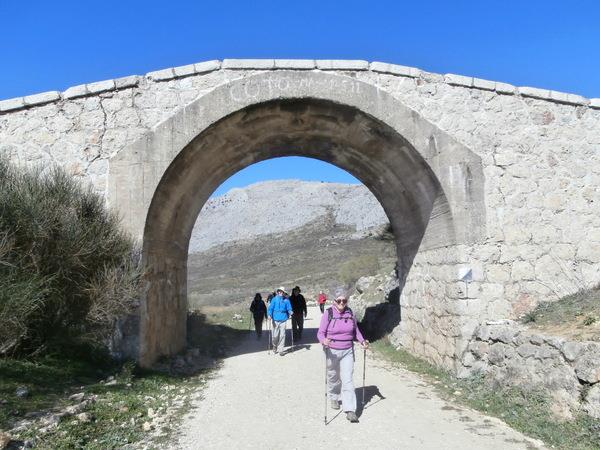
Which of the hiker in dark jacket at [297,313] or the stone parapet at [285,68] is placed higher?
the stone parapet at [285,68]

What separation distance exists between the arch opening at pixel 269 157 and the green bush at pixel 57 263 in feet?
2.75

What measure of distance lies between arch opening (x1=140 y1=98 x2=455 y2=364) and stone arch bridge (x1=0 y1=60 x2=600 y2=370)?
0.18 ft

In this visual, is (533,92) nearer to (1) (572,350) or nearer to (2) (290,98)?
(2) (290,98)

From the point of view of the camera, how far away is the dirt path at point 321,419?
4945 mm

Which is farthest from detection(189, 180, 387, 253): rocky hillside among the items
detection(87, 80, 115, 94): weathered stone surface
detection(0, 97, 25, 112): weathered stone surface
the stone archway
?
detection(0, 97, 25, 112): weathered stone surface

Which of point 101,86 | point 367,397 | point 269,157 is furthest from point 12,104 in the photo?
point 367,397

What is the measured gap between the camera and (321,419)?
5762 mm

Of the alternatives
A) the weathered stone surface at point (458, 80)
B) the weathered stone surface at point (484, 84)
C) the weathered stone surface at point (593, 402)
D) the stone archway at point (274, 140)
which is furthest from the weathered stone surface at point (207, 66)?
the weathered stone surface at point (593, 402)

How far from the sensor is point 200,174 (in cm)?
960

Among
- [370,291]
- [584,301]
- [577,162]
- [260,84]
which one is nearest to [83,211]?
[260,84]

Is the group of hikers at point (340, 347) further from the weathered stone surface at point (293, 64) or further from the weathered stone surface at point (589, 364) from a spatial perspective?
the weathered stone surface at point (293, 64)

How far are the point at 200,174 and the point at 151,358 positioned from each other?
344 cm

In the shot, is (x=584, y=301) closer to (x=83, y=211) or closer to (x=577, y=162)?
(x=577, y=162)

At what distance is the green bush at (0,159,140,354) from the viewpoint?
604 centimetres
